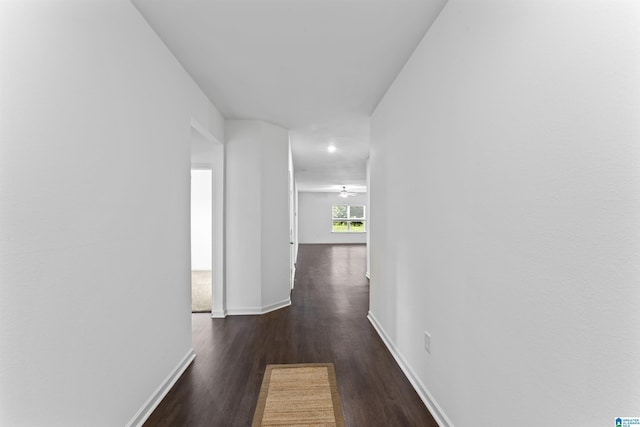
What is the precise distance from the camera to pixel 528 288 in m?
1.18

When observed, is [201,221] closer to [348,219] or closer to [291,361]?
[291,361]

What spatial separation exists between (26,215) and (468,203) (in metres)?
1.96

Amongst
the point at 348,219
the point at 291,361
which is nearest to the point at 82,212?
the point at 291,361

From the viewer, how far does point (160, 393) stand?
7.37 ft

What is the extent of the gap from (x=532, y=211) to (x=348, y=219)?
1371cm

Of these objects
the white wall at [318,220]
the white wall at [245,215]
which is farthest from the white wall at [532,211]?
the white wall at [318,220]

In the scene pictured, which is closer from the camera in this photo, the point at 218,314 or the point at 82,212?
the point at 82,212

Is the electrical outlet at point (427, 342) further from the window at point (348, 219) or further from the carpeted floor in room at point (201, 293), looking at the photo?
the window at point (348, 219)

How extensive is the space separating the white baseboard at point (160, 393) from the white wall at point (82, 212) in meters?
0.05

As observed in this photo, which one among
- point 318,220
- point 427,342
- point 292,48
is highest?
point 292,48

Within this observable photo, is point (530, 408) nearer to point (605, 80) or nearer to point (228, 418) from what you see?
point (605, 80)

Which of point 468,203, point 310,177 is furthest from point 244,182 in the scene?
point 310,177

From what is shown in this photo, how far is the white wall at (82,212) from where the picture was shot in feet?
3.71

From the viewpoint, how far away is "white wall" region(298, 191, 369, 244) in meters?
14.4
